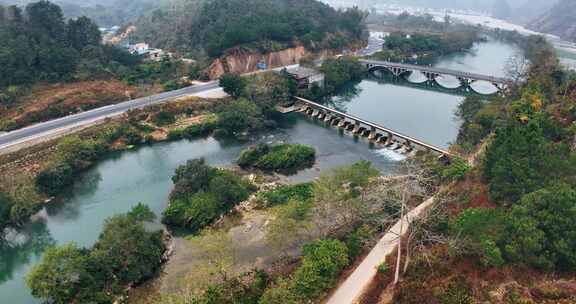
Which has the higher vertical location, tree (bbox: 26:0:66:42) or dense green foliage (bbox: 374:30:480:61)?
tree (bbox: 26:0:66:42)

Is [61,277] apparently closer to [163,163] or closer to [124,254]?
[124,254]

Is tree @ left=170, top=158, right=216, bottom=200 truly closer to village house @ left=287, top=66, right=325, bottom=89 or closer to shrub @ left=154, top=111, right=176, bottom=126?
shrub @ left=154, top=111, right=176, bottom=126

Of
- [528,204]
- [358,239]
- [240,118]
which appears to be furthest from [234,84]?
[528,204]

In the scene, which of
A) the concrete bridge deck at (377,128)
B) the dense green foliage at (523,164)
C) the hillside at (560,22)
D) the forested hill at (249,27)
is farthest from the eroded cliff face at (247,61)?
the hillside at (560,22)

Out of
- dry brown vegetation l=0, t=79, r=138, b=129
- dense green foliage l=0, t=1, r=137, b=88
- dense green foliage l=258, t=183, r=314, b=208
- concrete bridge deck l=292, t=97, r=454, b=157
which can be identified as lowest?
dense green foliage l=258, t=183, r=314, b=208

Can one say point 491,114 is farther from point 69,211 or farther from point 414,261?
point 69,211

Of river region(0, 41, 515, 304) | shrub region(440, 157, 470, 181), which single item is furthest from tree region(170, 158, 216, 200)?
shrub region(440, 157, 470, 181)
